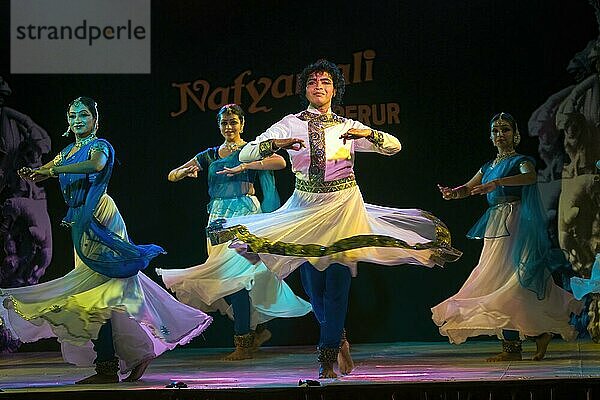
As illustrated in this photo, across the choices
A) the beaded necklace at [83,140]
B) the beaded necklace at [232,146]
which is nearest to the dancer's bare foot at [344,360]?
the beaded necklace at [232,146]

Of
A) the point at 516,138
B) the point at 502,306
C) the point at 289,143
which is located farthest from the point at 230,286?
the point at 516,138

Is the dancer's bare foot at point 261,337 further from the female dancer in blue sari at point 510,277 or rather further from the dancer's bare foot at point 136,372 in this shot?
the female dancer in blue sari at point 510,277

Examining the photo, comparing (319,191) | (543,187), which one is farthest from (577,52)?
(319,191)

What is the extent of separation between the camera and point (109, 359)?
6422mm

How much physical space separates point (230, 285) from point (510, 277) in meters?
1.68

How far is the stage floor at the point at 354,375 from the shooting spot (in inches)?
236

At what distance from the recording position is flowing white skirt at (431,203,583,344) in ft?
22.1

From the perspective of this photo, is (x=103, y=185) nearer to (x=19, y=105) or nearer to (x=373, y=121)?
(x=19, y=105)

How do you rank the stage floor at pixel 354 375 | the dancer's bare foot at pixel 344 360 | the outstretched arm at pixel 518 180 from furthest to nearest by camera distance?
the outstretched arm at pixel 518 180 < the dancer's bare foot at pixel 344 360 < the stage floor at pixel 354 375

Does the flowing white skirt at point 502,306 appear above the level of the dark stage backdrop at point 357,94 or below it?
below

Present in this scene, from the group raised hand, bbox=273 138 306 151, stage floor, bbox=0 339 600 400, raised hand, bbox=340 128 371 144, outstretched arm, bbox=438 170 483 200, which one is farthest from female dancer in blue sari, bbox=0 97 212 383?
outstretched arm, bbox=438 170 483 200

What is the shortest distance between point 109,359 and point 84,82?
1.77 metres

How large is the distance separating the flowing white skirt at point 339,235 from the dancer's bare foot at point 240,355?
→ 0.87m

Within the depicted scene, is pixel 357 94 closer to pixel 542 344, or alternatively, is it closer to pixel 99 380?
pixel 542 344
